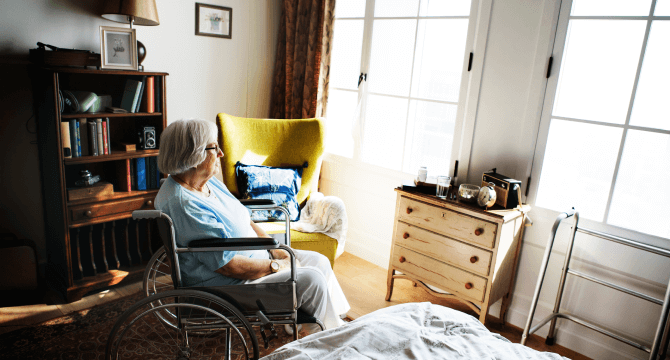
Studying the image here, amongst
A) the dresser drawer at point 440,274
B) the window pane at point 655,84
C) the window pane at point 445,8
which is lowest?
the dresser drawer at point 440,274

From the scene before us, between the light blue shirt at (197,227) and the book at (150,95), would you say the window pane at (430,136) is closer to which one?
the light blue shirt at (197,227)

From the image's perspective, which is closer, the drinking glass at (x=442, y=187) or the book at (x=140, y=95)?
the drinking glass at (x=442, y=187)

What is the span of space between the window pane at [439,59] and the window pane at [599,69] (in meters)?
0.64

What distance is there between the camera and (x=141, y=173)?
A: 110 inches

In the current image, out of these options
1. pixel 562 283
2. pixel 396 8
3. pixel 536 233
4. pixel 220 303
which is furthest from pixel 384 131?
pixel 220 303

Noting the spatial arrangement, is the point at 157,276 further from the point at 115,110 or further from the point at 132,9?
the point at 132,9

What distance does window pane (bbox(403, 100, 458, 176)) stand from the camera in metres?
2.88

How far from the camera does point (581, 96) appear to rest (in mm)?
2283

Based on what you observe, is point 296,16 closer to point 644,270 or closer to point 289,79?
point 289,79

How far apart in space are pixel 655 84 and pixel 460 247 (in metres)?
1.24

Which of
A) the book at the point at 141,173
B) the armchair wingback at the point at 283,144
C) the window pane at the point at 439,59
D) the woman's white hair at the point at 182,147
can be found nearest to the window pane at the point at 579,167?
the window pane at the point at 439,59

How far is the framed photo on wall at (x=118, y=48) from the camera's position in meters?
2.47

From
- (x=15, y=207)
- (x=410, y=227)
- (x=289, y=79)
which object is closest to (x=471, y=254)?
(x=410, y=227)

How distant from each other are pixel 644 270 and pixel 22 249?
3.35m
